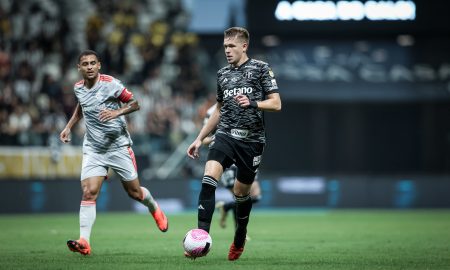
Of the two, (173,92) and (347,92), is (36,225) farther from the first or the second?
(347,92)

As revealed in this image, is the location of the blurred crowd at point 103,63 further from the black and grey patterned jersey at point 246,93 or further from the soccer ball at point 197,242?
the soccer ball at point 197,242

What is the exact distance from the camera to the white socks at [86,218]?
10078 mm

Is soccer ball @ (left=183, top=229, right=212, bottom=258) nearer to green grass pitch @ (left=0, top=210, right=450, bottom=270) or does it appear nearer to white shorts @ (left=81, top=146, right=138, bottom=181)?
green grass pitch @ (left=0, top=210, right=450, bottom=270)

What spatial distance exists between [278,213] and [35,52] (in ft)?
24.9

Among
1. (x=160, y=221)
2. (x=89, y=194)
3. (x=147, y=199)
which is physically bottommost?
(x=160, y=221)

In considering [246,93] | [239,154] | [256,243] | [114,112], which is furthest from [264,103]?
[256,243]

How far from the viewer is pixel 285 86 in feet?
76.5

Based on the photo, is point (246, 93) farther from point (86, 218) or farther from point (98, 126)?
point (86, 218)

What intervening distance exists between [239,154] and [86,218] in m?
2.05

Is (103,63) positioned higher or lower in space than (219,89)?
lower

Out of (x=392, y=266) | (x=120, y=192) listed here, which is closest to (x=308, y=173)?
(x=120, y=192)

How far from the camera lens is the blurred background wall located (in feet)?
72.4

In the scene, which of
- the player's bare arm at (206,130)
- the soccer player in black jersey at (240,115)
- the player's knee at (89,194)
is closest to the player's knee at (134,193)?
the player's knee at (89,194)

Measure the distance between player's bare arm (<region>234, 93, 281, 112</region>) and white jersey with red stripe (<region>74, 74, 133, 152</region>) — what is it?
6.98 ft
